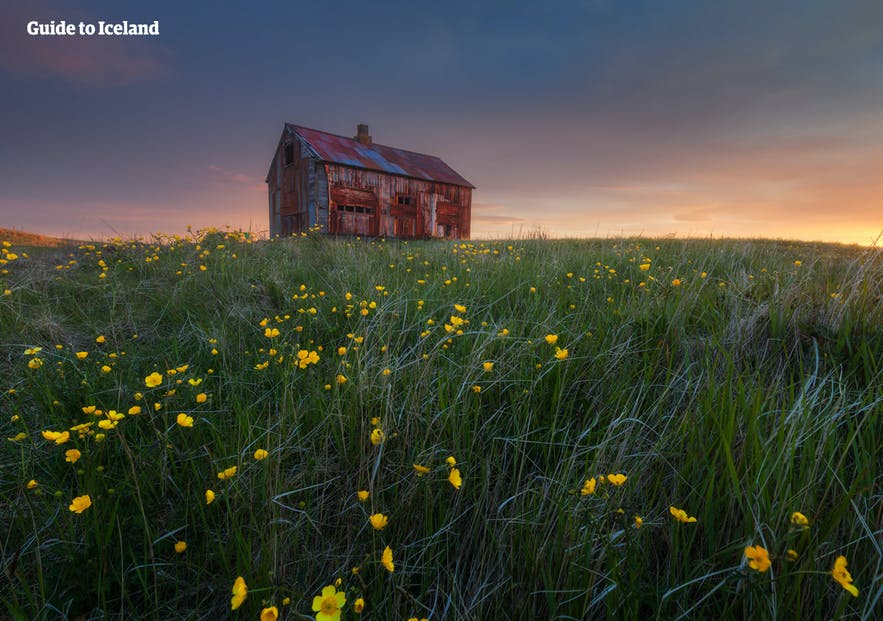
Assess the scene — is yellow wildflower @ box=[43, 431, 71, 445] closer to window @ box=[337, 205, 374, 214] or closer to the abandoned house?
the abandoned house

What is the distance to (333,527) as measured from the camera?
1.56 metres

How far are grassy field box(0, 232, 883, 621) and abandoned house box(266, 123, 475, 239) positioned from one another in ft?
50.8

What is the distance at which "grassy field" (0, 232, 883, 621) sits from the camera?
1.17m

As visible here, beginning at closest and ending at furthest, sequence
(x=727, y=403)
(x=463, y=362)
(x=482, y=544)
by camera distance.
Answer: (x=482, y=544) → (x=727, y=403) → (x=463, y=362)

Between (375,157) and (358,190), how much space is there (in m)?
2.87

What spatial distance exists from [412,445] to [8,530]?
1.55 metres

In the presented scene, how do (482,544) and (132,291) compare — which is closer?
(482,544)

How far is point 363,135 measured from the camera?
2172 cm

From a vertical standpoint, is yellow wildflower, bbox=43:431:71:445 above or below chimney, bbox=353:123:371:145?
below

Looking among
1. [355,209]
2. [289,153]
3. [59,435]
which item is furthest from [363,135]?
[59,435]

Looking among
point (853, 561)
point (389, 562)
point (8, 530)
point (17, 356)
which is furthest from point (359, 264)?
point (853, 561)

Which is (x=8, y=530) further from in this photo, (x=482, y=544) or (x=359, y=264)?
(x=359, y=264)

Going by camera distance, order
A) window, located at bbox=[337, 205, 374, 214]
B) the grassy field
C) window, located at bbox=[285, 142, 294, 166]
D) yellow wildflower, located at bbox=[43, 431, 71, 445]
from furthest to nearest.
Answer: window, located at bbox=[285, 142, 294, 166] < window, located at bbox=[337, 205, 374, 214] < yellow wildflower, located at bbox=[43, 431, 71, 445] < the grassy field

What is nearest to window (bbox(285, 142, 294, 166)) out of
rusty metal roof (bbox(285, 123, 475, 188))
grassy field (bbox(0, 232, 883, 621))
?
rusty metal roof (bbox(285, 123, 475, 188))
